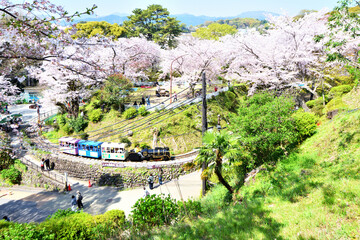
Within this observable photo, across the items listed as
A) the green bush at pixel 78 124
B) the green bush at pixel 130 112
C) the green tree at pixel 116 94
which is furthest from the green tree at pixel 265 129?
the green bush at pixel 78 124

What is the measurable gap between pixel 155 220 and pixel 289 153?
7832 mm

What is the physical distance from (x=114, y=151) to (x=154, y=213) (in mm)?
12840

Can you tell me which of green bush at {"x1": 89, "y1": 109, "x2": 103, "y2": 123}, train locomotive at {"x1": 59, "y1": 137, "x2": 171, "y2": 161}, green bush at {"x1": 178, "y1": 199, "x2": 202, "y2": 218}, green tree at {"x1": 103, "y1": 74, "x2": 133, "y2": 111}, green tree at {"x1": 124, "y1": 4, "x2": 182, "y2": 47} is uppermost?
green tree at {"x1": 124, "y1": 4, "x2": 182, "y2": 47}

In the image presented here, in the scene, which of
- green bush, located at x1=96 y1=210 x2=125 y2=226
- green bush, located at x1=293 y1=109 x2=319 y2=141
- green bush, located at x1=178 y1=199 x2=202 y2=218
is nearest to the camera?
green bush, located at x1=178 y1=199 x2=202 y2=218

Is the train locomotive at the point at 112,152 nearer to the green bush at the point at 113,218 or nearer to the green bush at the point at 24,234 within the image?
the green bush at the point at 113,218

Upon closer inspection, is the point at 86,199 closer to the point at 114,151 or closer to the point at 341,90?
the point at 114,151

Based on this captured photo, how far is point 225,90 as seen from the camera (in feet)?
99.2

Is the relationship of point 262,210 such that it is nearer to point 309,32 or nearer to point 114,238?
point 114,238

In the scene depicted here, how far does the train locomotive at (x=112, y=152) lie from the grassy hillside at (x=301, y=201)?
9033mm

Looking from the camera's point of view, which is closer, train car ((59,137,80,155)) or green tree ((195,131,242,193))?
green tree ((195,131,242,193))

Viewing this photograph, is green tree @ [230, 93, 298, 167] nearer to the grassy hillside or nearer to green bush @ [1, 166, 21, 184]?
the grassy hillside

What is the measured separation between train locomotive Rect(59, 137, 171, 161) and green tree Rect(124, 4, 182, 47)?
34396 mm

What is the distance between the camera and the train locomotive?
19.0m

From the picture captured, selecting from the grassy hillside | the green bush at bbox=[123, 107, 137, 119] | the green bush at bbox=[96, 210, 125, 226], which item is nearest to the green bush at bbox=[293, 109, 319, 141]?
the grassy hillside
